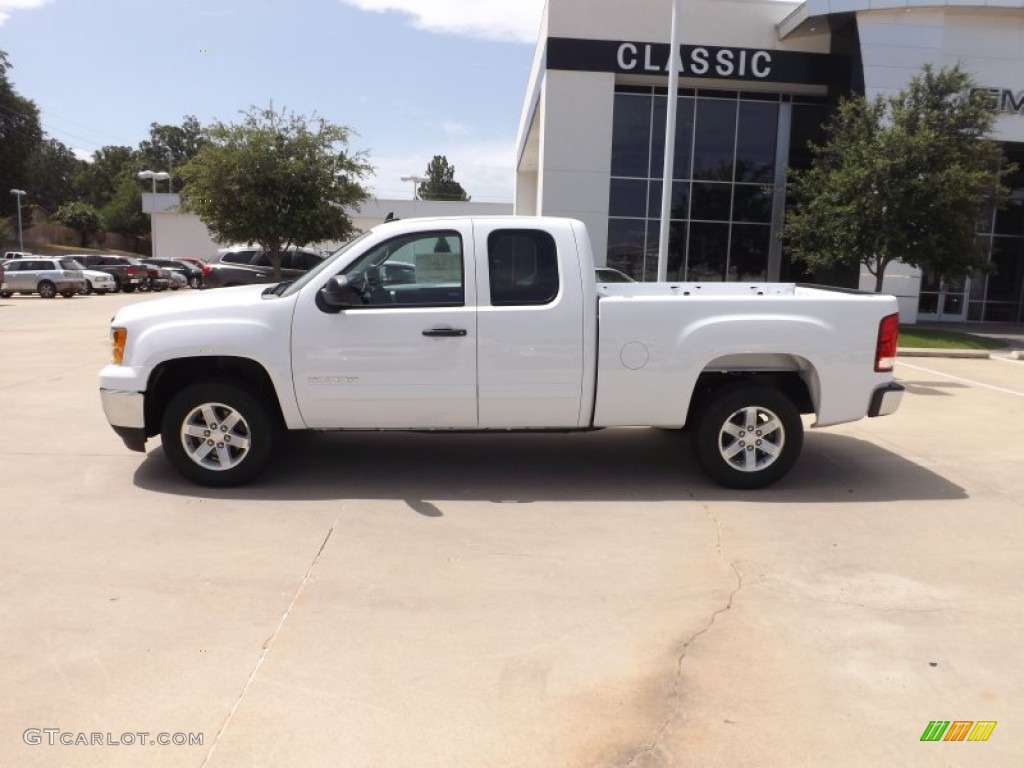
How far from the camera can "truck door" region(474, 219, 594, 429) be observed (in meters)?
5.86

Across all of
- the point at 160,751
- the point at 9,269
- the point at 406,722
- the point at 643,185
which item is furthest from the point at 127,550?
the point at 9,269

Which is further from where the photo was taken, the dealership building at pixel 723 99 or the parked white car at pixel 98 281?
the parked white car at pixel 98 281

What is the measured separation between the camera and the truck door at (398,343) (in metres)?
5.82

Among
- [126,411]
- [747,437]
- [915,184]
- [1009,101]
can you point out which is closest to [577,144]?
[915,184]

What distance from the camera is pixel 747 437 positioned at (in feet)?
20.4

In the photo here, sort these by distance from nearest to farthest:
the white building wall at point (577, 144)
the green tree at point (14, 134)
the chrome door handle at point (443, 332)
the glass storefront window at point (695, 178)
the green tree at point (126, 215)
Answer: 1. the chrome door handle at point (443, 332)
2. the white building wall at point (577, 144)
3. the glass storefront window at point (695, 178)
4. the green tree at point (14, 134)
5. the green tree at point (126, 215)

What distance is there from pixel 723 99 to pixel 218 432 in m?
21.3

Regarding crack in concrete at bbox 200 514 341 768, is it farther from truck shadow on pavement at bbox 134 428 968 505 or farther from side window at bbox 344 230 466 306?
side window at bbox 344 230 466 306

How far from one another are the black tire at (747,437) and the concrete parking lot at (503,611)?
0.60ft

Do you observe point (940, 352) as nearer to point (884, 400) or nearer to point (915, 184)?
point (915, 184)

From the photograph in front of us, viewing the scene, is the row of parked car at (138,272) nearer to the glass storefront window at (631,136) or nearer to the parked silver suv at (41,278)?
the parked silver suv at (41,278)

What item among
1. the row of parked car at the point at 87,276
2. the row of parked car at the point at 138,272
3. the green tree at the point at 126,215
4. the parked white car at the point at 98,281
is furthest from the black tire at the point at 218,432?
the green tree at the point at 126,215

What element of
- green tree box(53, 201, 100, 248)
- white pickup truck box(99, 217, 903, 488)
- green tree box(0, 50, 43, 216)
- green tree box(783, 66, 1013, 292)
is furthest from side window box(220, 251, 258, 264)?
green tree box(53, 201, 100, 248)

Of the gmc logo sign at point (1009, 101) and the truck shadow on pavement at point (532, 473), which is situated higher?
the gmc logo sign at point (1009, 101)
